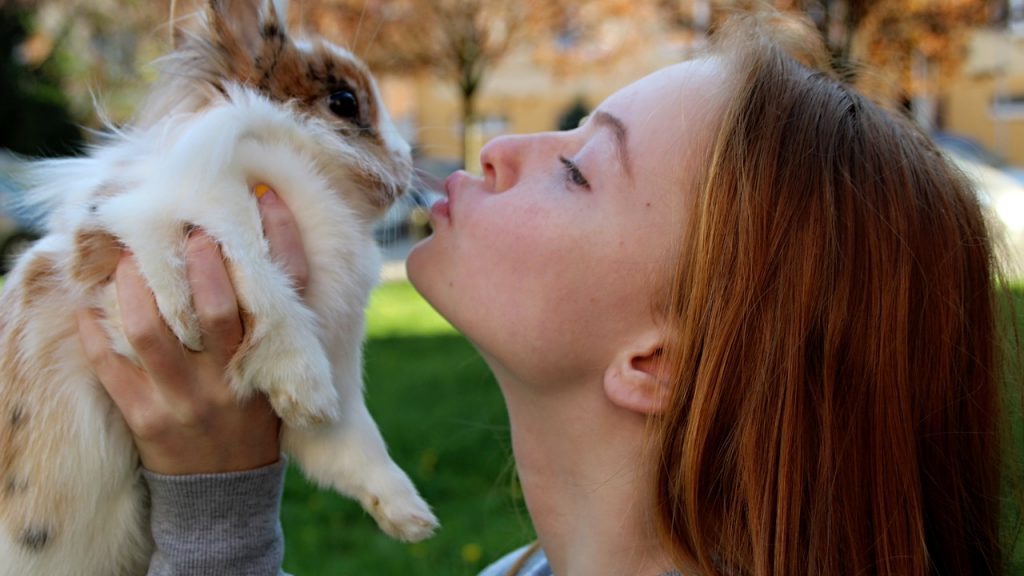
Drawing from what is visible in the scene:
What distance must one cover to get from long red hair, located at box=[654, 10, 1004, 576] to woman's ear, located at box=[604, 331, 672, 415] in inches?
1.5

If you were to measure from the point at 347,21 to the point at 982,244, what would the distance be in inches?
387

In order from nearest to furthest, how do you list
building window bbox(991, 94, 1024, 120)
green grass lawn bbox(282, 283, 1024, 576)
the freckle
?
the freckle, green grass lawn bbox(282, 283, 1024, 576), building window bbox(991, 94, 1024, 120)

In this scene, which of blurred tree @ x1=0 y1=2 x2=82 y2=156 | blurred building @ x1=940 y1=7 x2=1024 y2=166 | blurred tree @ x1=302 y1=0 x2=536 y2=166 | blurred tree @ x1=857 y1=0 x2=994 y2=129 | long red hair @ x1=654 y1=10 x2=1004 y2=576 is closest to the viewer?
long red hair @ x1=654 y1=10 x2=1004 y2=576

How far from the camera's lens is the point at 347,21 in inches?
417

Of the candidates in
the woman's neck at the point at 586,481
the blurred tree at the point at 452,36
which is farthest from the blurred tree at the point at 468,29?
the woman's neck at the point at 586,481

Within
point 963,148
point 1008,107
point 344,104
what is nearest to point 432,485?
point 344,104

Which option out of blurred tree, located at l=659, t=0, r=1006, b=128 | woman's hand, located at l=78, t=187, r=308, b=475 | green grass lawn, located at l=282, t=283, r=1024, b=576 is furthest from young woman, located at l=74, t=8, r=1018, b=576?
blurred tree, located at l=659, t=0, r=1006, b=128

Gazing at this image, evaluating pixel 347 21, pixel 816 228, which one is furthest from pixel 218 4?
pixel 347 21

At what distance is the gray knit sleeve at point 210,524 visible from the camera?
1.60 m

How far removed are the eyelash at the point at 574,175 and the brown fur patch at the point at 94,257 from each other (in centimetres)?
86

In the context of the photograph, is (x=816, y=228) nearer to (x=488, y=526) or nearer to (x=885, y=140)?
(x=885, y=140)

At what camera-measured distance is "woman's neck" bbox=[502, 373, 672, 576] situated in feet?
5.48

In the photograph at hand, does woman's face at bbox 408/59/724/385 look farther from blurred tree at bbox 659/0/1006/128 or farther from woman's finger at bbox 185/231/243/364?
blurred tree at bbox 659/0/1006/128

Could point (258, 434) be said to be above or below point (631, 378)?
below
